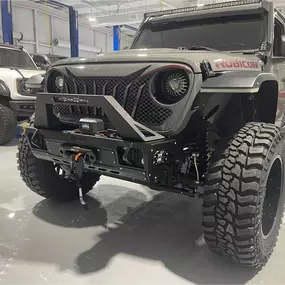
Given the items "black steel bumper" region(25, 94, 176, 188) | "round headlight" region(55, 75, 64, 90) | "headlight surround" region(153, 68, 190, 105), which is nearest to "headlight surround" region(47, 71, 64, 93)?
"round headlight" region(55, 75, 64, 90)

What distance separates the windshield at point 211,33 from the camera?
3107 mm

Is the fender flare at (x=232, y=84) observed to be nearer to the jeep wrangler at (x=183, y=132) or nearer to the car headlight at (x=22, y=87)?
the jeep wrangler at (x=183, y=132)

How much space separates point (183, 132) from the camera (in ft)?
7.39

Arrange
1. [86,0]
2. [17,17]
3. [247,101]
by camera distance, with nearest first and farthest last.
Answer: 1. [247,101]
2. [86,0]
3. [17,17]

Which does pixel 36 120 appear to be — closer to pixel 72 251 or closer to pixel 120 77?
pixel 120 77

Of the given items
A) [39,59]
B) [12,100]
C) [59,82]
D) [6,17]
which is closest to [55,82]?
[59,82]

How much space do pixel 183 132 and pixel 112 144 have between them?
1.73ft

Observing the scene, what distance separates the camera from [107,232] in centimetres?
278

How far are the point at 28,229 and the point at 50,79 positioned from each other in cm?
128

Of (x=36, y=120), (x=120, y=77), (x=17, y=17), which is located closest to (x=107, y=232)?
(x=36, y=120)

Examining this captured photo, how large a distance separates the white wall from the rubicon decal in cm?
1165

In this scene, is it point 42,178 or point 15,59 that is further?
point 15,59

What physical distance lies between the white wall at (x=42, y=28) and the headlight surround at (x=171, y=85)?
1196cm

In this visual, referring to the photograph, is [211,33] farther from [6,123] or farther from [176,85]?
[6,123]
